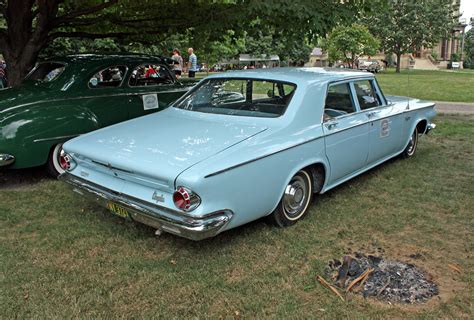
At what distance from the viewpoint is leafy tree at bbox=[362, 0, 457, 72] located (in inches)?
1668

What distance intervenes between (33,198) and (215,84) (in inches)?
97.3

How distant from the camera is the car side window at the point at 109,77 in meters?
5.97

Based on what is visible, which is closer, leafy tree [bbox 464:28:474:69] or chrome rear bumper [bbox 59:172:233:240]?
chrome rear bumper [bbox 59:172:233:240]

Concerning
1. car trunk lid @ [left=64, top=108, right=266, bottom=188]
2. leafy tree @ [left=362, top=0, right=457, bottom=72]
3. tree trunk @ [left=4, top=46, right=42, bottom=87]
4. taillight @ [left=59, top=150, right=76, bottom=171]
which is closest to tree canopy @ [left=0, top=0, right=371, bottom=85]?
tree trunk @ [left=4, top=46, right=42, bottom=87]

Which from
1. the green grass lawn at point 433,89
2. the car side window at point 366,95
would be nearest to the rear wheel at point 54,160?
the car side window at point 366,95

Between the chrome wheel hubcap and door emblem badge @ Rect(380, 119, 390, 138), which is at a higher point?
door emblem badge @ Rect(380, 119, 390, 138)

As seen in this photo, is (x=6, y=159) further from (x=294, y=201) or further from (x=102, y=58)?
(x=294, y=201)

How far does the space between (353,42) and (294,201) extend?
132ft

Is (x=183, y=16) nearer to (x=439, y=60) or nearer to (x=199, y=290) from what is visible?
(x=199, y=290)

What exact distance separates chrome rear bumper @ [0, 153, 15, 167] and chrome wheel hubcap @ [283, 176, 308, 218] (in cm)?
325

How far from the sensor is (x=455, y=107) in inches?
479

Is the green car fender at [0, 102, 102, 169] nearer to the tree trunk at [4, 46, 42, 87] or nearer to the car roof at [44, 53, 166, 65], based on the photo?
the car roof at [44, 53, 166, 65]

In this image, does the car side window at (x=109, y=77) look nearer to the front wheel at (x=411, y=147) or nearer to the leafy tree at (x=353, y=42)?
the front wheel at (x=411, y=147)

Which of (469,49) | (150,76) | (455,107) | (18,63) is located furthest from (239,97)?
(469,49)
